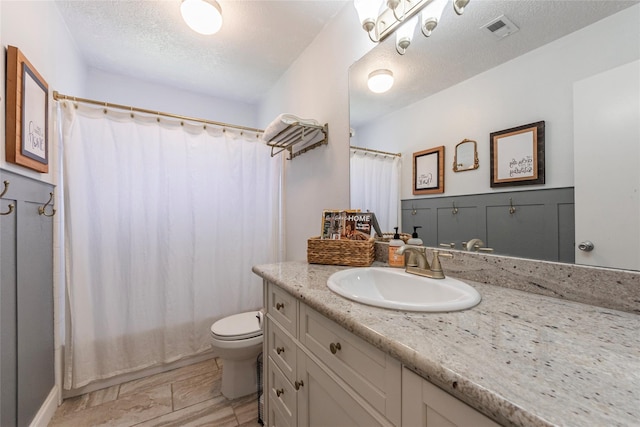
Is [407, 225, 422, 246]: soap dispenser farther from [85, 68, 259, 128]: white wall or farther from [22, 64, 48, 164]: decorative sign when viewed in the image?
[85, 68, 259, 128]: white wall

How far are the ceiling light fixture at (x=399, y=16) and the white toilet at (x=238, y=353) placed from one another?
5.74 ft

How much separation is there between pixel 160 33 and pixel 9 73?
3.01 feet

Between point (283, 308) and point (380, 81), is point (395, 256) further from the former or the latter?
point (380, 81)

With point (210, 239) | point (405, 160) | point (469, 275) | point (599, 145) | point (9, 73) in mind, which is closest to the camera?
point (599, 145)

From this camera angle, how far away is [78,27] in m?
1.66

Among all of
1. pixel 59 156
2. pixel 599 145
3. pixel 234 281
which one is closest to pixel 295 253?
pixel 234 281

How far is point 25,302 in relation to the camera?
46.9 inches

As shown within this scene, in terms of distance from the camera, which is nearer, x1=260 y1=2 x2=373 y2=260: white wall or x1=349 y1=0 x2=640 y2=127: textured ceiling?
x1=349 y1=0 x2=640 y2=127: textured ceiling

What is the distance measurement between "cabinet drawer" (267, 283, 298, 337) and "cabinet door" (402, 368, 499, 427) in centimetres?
50

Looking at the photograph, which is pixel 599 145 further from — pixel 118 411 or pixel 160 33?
pixel 118 411

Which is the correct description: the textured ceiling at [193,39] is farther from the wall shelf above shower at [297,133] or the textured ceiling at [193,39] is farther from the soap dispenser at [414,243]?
the soap dispenser at [414,243]

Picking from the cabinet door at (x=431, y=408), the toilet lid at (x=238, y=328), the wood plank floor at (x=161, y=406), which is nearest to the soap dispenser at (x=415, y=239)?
the cabinet door at (x=431, y=408)

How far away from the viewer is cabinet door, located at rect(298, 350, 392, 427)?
0.62 meters

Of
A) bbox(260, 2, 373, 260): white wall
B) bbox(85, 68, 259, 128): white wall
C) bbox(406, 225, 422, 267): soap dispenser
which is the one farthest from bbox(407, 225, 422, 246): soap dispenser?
bbox(85, 68, 259, 128): white wall
